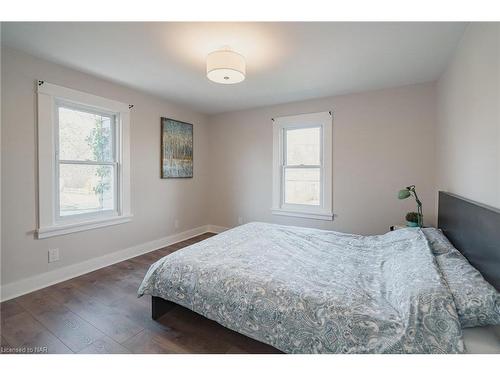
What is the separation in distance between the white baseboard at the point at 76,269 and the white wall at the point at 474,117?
3.74m

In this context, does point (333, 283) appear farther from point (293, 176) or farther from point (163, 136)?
point (163, 136)

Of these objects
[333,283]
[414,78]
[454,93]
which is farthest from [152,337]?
[414,78]

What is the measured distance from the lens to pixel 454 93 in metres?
2.15

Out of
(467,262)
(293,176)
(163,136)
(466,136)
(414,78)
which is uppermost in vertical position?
(414,78)

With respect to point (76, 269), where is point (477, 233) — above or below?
above

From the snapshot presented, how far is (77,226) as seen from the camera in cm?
267

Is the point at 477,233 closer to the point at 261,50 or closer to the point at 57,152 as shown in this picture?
the point at 261,50

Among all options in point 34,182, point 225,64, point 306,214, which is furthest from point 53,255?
point 306,214

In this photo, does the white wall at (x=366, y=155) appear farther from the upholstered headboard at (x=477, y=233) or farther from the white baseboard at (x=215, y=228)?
the upholstered headboard at (x=477, y=233)

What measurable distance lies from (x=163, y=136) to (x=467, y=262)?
12.3 ft

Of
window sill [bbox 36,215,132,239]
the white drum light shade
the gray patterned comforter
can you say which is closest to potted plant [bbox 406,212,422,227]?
the gray patterned comforter

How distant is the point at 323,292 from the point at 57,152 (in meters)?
2.96

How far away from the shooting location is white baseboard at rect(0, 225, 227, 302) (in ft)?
7.22

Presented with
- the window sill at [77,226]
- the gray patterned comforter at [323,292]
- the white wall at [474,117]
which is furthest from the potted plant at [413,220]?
the window sill at [77,226]
